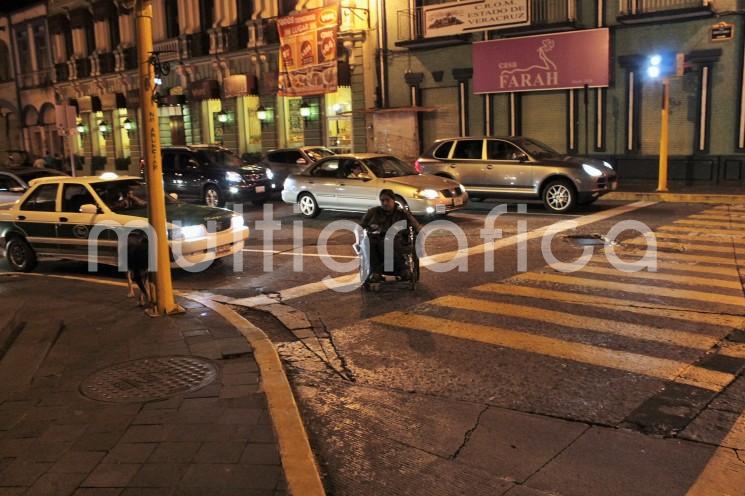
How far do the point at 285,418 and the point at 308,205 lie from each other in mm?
12425

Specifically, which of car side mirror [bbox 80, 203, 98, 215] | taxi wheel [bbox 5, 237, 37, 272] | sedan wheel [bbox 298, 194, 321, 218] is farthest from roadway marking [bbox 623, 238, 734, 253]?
taxi wheel [bbox 5, 237, 37, 272]

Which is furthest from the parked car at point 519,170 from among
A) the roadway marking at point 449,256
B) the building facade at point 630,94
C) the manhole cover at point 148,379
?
the manhole cover at point 148,379

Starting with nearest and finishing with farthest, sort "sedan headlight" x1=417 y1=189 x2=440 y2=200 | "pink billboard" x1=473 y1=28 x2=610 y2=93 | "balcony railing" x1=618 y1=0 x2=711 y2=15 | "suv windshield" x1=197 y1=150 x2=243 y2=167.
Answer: "sedan headlight" x1=417 y1=189 x2=440 y2=200 → "balcony railing" x1=618 y1=0 x2=711 y2=15 → "suv windshield" x1=197 y1=150 x2=243 y2=167 → "pink billboard" x1=473 y1=28 x2=610 y2=93

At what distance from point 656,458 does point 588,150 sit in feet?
61.0

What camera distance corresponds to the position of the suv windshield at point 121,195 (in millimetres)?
10961

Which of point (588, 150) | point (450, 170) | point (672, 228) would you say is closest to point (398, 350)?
point (672, 228)

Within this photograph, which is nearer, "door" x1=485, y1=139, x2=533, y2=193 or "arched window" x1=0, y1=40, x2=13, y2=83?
"door" x1=485, y1=139, x2=533, y2=193

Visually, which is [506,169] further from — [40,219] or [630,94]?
[40,219]

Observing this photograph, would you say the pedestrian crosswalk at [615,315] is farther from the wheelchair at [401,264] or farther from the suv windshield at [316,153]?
the suv windshield at [316,153]

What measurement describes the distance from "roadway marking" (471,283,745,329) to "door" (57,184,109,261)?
5.63 m

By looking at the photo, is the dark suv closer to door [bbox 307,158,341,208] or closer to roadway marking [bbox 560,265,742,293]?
door [bbox 307,158,341,208]

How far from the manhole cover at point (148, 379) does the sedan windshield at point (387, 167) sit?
998 centimetres

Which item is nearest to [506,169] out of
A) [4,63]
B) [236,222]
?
[236,222]

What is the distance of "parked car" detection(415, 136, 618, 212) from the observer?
16.0 m
